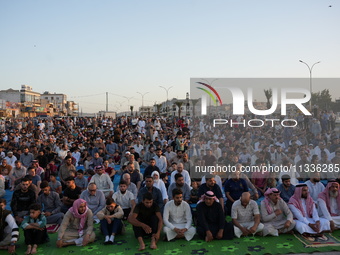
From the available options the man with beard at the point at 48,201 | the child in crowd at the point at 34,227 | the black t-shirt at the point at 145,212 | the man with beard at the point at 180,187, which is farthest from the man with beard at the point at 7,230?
the man with beard at the point at 180,187

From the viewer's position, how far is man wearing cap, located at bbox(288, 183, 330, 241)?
5.39m

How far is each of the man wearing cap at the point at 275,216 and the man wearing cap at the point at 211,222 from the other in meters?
0.69

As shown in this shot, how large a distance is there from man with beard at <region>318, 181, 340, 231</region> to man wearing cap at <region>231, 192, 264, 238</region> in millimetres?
1250

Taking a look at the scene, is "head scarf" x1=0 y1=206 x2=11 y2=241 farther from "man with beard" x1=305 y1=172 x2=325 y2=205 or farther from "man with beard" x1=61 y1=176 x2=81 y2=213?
"man with beard" x1=305 y1=172 x2=325 y2=205

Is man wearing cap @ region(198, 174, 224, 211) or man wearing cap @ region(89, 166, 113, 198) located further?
man wearing cap @ region(89, 166, 113, 198)

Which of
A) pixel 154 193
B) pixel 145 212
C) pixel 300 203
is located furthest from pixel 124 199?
pixel 300 203

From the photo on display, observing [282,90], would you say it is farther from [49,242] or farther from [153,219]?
[49,242]

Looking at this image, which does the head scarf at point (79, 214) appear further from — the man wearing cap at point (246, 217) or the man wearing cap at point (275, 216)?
the man wearing cap at point (275, 216)

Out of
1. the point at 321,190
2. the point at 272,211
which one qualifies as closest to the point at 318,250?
the point at 272,211

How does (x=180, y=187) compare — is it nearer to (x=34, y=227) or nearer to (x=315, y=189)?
(x=315, y=189)

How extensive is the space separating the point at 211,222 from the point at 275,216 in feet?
3.76

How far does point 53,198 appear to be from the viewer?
639 cm

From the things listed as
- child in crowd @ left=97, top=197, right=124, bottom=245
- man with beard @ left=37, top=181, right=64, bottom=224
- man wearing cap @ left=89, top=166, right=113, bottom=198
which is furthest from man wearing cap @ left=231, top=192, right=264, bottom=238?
man with beard @ left=37, top=181, right=64, bottom=224

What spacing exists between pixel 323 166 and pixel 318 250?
4873 millimetres
